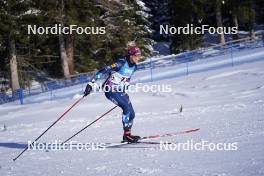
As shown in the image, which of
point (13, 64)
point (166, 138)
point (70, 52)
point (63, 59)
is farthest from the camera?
point (70, 52)

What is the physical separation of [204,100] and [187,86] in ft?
16.1

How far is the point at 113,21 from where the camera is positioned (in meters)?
39.4

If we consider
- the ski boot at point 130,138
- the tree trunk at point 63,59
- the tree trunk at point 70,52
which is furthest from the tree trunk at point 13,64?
the ski boot at point 130,138

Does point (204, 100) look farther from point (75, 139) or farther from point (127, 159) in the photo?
point (127, 159)

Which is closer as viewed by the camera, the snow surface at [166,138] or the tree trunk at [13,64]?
the snow surface at [166,138]

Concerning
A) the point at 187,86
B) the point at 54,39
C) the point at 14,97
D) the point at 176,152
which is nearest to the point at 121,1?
the point at 54,39

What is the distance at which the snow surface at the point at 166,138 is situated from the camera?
6.38 metres

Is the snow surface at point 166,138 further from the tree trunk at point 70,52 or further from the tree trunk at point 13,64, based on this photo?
the tree trunk at point 70,52

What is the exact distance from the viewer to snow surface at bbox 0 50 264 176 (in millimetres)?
6383

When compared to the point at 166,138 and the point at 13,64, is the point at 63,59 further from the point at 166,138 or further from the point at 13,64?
the point at 166,138

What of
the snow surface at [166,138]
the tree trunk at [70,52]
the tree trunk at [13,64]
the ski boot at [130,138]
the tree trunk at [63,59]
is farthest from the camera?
the tree trunk at [70,52]

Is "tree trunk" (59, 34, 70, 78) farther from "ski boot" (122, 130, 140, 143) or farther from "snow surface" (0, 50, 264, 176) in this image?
"ski boot" (122, 130, 140, 143)

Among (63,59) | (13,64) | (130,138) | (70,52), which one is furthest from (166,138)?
(70,52)

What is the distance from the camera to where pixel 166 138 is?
934cm
